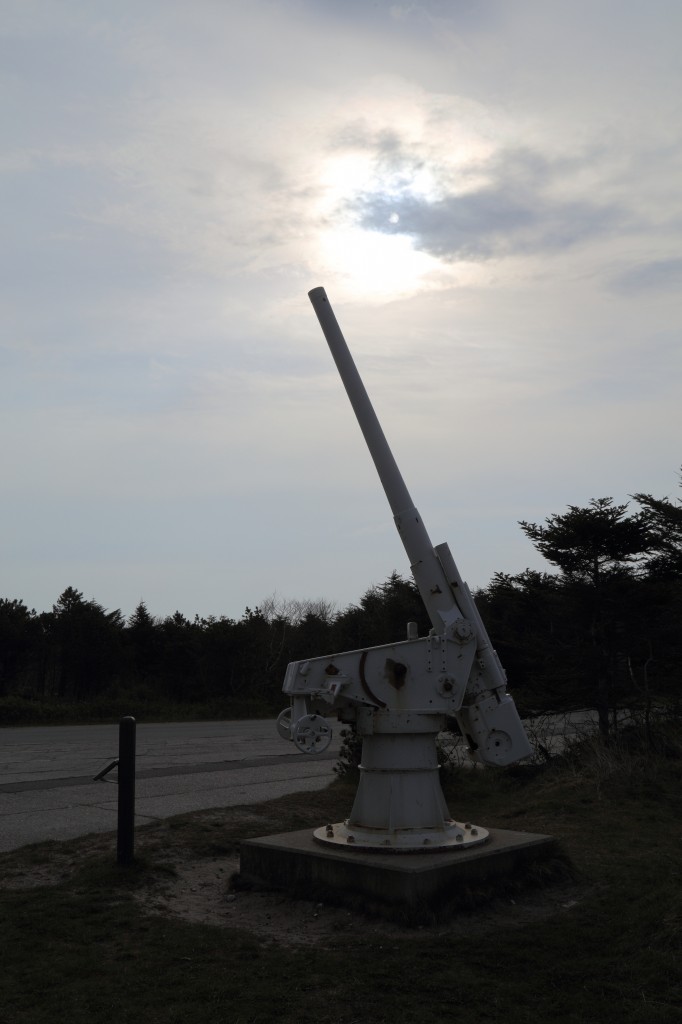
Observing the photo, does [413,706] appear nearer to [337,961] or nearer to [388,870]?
[388,870]

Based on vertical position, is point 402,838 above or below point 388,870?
above

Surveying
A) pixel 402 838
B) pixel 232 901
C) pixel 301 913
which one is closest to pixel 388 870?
pixel 402 838

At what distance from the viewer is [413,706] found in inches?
245

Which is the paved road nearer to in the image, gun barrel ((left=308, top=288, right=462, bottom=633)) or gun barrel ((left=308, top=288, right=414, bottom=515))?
gun barrel ((left=308, top=288, right=462, bottom=633))

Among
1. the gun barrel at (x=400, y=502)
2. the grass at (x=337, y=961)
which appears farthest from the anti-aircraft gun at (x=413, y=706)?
the grass at (x=337, y=961)

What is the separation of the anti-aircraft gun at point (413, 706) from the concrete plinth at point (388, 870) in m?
0.18

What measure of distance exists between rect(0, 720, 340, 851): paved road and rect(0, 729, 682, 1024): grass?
177 cm

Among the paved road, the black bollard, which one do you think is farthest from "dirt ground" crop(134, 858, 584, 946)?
the paved road

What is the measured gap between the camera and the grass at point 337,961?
4.15 metres

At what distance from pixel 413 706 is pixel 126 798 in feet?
7.21

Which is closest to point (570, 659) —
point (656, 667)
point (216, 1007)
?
point (656, 667)

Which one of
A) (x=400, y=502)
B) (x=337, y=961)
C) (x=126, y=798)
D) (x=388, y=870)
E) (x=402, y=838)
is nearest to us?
(x=337, y=961)

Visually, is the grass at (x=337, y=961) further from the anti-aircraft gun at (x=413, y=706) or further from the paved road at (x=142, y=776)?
the paved road at (x=142, y=776)

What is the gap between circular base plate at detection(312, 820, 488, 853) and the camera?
6.09 meters
